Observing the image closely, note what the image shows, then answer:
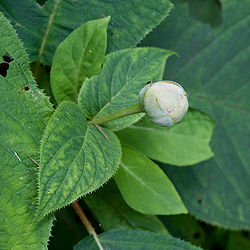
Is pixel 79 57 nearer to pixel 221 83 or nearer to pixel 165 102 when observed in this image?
pixel 165 102

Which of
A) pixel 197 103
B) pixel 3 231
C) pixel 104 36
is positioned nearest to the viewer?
pixel 3 231

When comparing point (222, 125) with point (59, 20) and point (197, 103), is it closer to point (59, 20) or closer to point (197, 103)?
point (197, 103)

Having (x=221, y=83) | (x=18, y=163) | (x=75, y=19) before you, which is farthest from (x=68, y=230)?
(x=221, y=83)

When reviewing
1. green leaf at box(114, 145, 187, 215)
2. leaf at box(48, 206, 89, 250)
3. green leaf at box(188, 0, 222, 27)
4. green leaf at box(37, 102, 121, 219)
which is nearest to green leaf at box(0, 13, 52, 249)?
green leaf at box(37, 102, 121, 219)

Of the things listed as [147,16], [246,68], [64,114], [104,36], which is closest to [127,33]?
[147,16]

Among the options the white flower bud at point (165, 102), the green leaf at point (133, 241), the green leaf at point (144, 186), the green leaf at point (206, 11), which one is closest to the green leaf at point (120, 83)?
the green leaf at point (144, 186)

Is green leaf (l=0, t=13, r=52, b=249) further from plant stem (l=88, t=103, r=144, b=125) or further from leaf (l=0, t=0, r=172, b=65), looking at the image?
leaf (l=0, t=0, r=172, b=65)

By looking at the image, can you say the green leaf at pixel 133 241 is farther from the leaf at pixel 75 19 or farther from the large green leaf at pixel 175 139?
the leaf at pixel 75 19

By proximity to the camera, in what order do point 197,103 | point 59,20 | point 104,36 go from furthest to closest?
point 197,103, point 59,20, point 104,36
